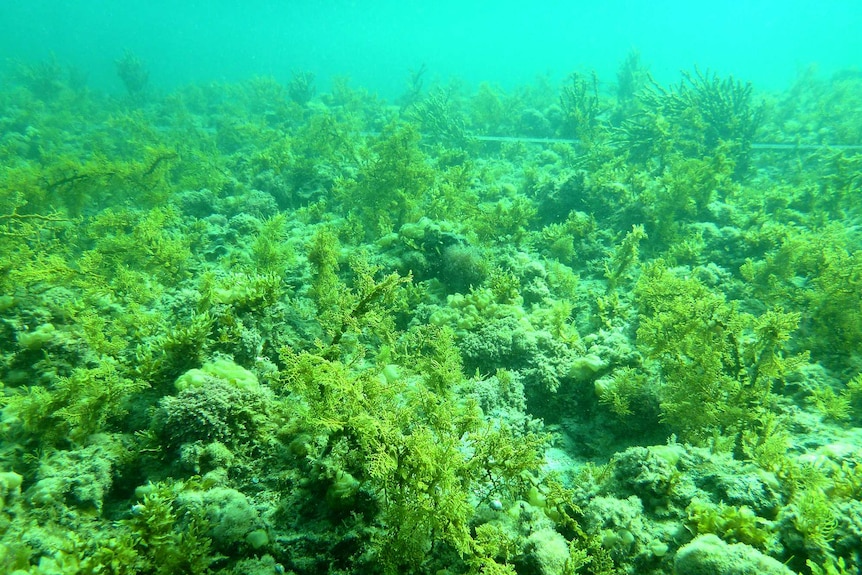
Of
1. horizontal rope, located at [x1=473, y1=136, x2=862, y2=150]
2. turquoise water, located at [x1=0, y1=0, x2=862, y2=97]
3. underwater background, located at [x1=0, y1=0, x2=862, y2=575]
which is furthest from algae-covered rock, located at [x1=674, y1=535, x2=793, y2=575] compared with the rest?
turquoise water, located at [x1=0, y1=0, x2=862, y2=97]

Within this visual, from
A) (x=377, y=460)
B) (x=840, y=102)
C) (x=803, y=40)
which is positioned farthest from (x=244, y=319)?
(x=803, y=40)

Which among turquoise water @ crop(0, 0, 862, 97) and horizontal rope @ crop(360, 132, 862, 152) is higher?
turquoise water @ crop(0, 0, 862, 97)

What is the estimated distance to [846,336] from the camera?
4809 millimetres

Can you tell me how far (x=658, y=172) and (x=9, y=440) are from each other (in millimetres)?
12344

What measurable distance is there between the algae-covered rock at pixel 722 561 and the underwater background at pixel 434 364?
0.06 ft

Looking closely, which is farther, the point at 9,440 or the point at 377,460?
the point at 9,440

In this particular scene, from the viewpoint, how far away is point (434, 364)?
3.91 m

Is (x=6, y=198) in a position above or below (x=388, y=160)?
below

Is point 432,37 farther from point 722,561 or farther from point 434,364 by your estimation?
point 722,561

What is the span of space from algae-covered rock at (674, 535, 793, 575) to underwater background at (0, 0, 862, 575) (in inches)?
0.7

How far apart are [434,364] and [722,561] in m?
2.50

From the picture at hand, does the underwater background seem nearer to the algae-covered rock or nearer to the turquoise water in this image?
the algae-covered rock

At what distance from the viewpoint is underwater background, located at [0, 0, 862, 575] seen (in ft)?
8.39

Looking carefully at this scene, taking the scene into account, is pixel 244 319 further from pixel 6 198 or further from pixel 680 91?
pixel 680 91
